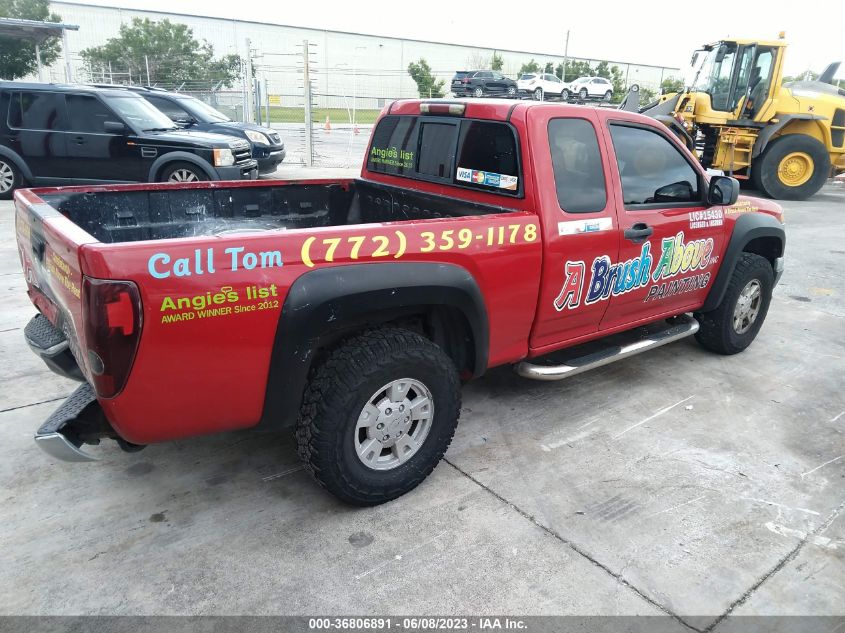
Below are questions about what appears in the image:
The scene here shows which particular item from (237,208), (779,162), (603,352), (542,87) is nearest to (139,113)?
(237,208)

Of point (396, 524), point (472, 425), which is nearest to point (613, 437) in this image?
point (472, 425)

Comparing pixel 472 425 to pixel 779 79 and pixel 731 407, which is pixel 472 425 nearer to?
pixel 731 407

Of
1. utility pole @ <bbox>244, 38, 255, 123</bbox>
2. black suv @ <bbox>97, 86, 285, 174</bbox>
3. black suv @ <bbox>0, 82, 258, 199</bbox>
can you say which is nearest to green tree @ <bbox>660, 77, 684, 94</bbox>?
black suv @ <bbox>97, 86, 285, 174</bbox>

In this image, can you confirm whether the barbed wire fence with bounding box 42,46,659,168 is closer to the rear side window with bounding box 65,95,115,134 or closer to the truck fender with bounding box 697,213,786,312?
the rear side window with bounding box 65,95,115,134

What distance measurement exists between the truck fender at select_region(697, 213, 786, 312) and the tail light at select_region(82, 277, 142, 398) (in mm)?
3957

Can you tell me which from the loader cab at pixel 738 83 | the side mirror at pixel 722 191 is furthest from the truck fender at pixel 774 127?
the side mirror at pixel 722 191

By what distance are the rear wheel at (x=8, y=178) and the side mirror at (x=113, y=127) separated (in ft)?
5.93

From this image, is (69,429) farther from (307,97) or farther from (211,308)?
(307,97)

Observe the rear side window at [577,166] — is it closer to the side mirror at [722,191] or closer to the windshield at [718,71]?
the side mirror at [722,191]

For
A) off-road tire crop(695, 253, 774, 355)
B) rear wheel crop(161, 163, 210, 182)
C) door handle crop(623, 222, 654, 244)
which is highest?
door handle crop(623, 222, 654, 244)

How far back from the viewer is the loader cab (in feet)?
41.9

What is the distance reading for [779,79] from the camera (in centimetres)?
1279

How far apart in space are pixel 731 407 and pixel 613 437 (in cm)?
105

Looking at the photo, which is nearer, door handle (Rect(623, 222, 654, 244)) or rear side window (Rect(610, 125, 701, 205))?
door handle (Rect(623, 222, 654, 244))
